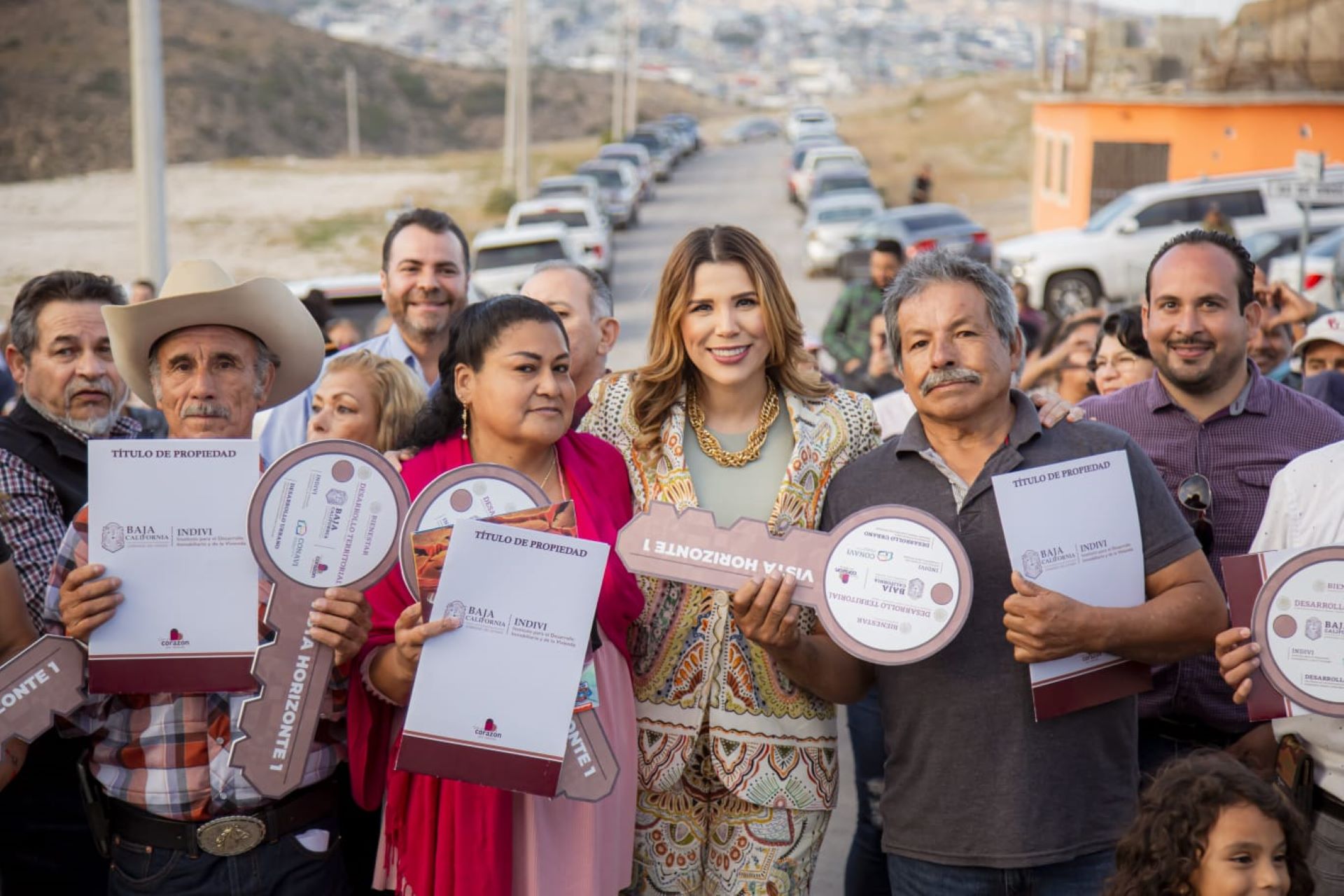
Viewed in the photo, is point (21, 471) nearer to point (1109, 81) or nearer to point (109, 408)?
point (109, 408)

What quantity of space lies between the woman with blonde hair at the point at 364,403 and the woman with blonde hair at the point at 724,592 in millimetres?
1192

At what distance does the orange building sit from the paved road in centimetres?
586

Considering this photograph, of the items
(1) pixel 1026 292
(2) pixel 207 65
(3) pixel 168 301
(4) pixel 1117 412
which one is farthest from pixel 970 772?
(2) pixel 207 65

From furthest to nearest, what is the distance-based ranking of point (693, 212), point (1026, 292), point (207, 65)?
point (207, 65), point (693, 212), point (1026, 292)

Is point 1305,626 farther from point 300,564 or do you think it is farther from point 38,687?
point 38,687

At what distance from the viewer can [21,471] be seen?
391 cm

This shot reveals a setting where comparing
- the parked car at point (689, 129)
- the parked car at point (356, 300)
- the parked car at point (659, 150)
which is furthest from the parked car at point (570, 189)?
the parked car at point (689, 129)

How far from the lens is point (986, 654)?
3.30m

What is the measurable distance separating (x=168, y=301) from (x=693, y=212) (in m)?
38.6

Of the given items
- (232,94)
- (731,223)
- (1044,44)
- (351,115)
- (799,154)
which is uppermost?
(232,94)

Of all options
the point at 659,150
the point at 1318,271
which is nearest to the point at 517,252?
the point at 1318,271

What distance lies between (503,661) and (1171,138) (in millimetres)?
26961

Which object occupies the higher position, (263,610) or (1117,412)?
(1117,412)

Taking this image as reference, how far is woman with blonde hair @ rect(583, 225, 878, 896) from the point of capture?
3.49m
